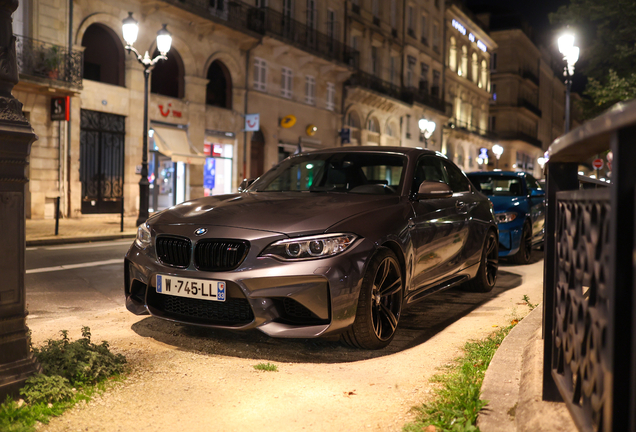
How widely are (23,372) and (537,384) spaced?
99.9 inches

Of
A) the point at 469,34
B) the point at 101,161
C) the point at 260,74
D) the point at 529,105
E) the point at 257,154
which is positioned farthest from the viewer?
the point at 529,105

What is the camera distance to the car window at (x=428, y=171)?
5455 mm

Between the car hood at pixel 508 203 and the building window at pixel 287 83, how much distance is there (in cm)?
2038

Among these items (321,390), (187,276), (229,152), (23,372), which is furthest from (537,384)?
(229,152)

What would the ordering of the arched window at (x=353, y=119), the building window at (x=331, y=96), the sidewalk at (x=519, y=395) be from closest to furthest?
the sidewalk at (x=519, y=395)
the building window at (x=331, y=96)
the arched window at (x=353, y=119)

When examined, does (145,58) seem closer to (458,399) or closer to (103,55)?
(103,55)

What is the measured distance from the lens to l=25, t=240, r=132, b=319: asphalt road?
6.09 meters

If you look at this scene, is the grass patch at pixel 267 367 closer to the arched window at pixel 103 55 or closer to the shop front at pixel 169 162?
the arched window at pixel 103 55

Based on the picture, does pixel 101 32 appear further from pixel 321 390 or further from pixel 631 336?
pixel 631 336

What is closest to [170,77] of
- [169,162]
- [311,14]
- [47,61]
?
[169,162]

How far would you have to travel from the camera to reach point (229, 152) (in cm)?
2611

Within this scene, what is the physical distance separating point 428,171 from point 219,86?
21000 millimetres

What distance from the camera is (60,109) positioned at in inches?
740

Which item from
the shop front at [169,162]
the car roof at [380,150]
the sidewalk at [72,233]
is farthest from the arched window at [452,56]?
the car roof at [380,150]
